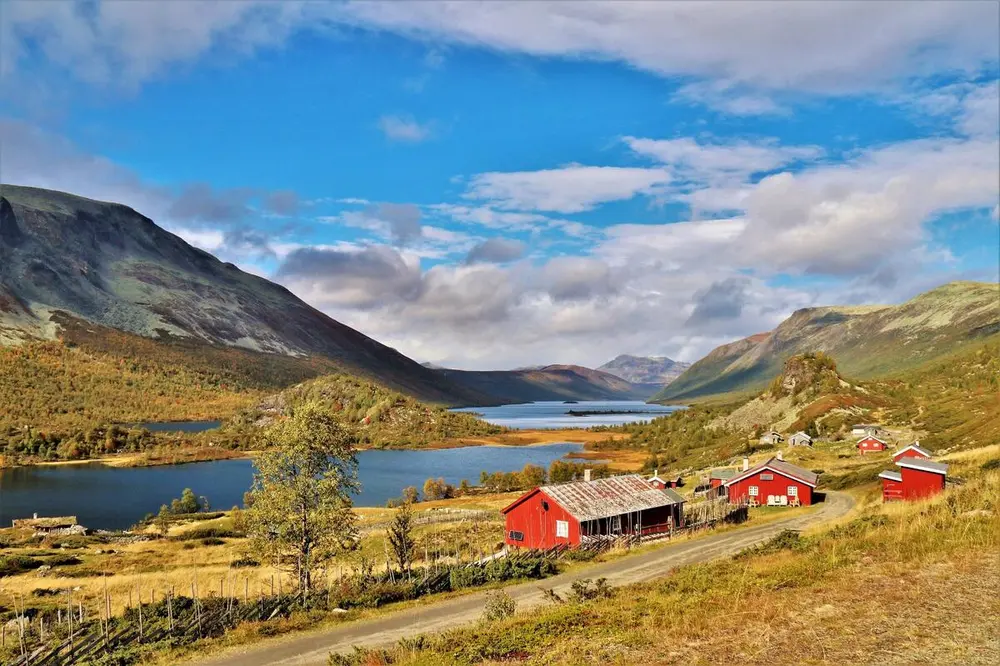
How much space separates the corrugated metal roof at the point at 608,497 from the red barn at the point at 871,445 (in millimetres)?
57484

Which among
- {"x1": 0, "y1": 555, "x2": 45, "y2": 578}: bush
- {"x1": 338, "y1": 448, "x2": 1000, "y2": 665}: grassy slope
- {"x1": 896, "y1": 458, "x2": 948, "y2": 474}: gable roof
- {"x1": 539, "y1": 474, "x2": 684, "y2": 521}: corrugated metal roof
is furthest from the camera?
{"x1": 0, "y1": 555, "x2": 45, "y2": 578}: bush

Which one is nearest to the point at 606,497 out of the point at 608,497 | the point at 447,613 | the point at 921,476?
the point at 608,497

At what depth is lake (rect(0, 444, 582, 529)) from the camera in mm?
106062

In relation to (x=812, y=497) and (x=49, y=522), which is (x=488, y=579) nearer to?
(x=812, y=497)

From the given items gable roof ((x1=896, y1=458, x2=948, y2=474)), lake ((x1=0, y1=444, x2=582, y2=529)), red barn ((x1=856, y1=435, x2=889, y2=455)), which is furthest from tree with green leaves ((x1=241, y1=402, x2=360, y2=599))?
red barn ((x1=856, y1=435, x2=889, y2=455))

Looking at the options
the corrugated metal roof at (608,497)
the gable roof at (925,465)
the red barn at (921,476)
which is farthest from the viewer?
the corrugated metal roof at (608,497)

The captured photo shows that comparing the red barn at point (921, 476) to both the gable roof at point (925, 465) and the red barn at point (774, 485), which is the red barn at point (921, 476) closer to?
the gable roof at point (925, 465)

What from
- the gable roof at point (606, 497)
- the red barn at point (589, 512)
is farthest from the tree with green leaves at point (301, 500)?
the gable roof at point (606, 497)

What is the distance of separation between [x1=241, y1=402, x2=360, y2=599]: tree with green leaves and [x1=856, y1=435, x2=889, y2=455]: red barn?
89.0 m

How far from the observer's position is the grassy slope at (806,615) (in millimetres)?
14719

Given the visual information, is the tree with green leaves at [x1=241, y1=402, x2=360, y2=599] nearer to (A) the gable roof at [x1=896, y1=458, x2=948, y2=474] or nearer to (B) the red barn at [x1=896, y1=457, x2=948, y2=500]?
(B) the red barn at [x1=896, y1=457, x2=948, y2=500]

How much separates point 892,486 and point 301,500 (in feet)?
160

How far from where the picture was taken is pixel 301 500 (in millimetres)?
37094

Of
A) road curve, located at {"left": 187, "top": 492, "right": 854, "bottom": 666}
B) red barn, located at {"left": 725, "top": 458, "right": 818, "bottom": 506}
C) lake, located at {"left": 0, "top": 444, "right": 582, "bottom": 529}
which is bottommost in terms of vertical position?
lake, located at {"left": 0, "top": 444, "right": 582, "bottom": 529}
